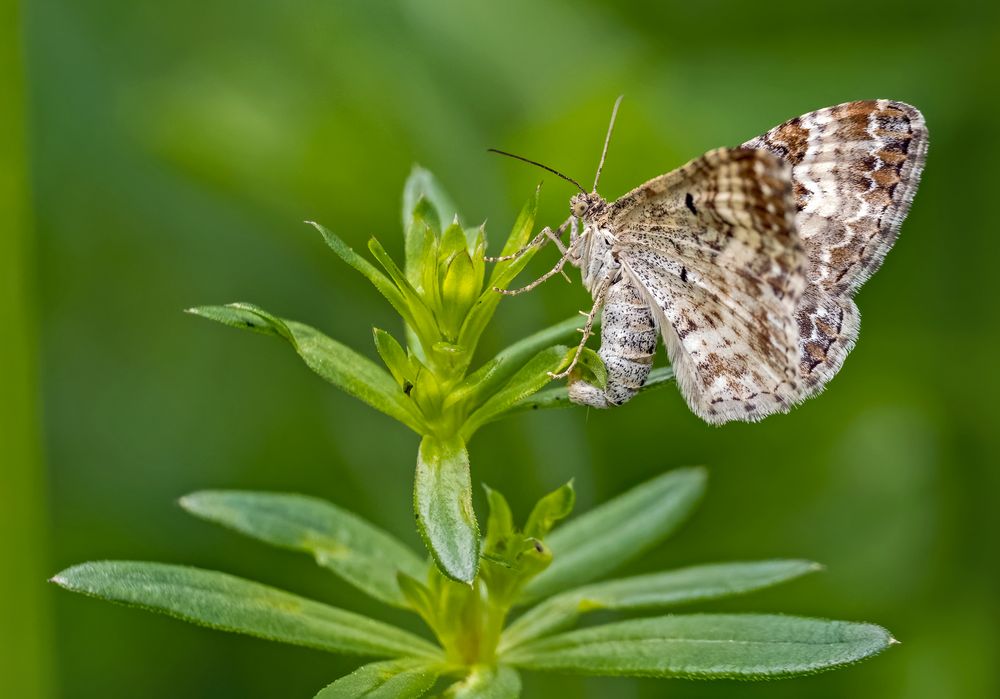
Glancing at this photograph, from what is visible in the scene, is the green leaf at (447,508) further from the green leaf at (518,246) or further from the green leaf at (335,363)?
the green leaf at (518,246)

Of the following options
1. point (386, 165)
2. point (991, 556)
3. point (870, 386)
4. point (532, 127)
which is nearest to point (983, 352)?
point (870, 386)

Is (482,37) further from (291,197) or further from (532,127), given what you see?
(291,197)

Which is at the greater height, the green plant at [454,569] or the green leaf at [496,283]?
the green leaf at [496,283]

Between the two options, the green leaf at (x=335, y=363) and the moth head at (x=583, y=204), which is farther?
the moth head at (x=583, y=204)

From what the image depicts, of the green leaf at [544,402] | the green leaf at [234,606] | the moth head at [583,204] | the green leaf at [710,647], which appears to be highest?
the moth head at [583,204]

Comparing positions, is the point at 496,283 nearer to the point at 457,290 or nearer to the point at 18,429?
the point at 457,290

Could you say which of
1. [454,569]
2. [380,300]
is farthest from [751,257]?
[380,300]

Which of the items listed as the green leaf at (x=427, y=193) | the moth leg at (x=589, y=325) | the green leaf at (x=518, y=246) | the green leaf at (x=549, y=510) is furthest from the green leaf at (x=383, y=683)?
the green leaf at (x=427, y=193)

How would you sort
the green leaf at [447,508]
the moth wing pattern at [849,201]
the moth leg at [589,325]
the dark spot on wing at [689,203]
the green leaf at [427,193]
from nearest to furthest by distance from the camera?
1. the green leaf at [447,508]
2. the moth leg at [589,325]
3. the dark spot on wing at [689,203]
4. the moth wing pattern at [849,201]
5. the green leaf at [427,193]
